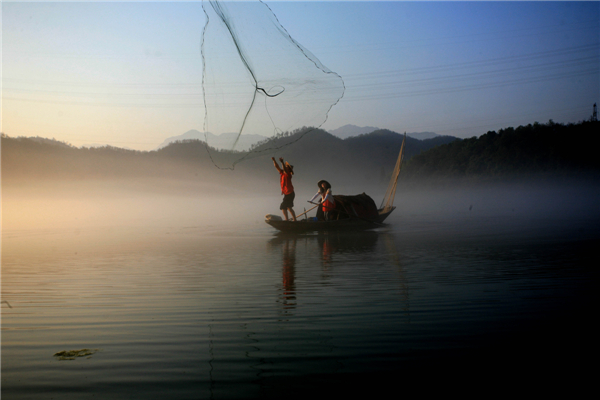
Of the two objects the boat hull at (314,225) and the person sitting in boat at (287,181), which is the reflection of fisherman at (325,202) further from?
the person sitting in boat at (287,181)

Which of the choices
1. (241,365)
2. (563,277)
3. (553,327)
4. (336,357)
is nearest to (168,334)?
(241,365)

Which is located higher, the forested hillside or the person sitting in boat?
the forested hillside

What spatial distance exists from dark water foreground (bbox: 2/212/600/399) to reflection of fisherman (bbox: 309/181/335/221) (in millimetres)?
7054

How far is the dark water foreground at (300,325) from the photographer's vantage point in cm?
421

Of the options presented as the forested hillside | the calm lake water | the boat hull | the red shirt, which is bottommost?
the calm lake water

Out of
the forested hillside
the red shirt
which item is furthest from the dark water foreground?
the forested hillside

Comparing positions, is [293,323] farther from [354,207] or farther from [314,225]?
[354,207]

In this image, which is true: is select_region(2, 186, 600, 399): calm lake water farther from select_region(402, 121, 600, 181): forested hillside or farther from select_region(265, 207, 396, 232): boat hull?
select_region(402, 121, 600, 181): forested hillside

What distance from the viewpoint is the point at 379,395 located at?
3.90 meters

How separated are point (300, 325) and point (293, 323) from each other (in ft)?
0.47

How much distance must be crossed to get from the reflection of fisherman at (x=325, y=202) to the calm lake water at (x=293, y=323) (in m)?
7.05

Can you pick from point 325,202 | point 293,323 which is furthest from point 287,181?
point 293,323

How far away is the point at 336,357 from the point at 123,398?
2.04 m

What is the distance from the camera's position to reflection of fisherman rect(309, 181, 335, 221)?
1981 cm
